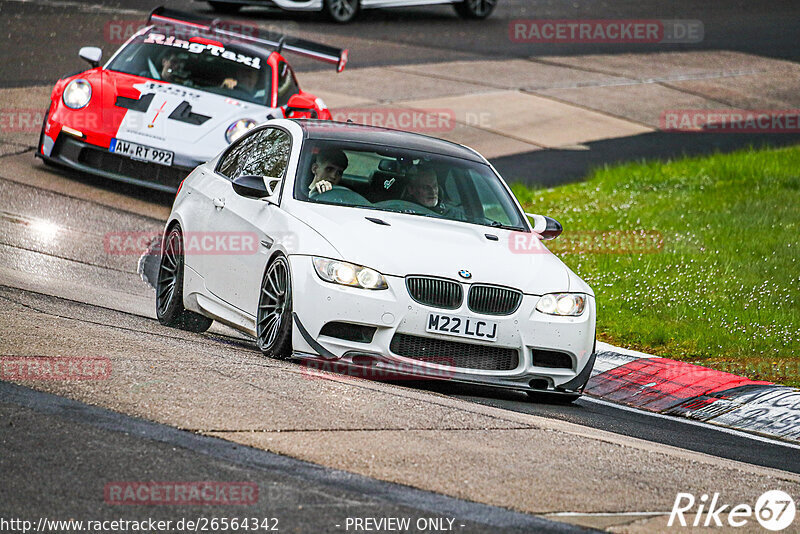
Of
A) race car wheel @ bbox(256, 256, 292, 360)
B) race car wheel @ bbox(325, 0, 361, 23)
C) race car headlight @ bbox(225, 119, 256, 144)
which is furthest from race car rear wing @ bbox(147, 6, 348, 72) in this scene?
race car wheel @ bbox(325, 0, 361, 23)

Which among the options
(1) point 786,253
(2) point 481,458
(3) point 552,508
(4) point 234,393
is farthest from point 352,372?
(1) point 786,253

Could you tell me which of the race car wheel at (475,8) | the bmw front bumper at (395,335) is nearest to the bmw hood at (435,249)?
the bmw front bumper at (395,335)

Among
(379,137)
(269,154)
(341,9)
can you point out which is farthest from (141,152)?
(341,9)

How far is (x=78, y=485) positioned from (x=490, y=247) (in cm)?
372

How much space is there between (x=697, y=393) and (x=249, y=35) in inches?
303

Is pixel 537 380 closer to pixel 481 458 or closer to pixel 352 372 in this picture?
pixel 352 372

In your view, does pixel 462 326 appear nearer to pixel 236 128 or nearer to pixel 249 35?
pixel 236 128

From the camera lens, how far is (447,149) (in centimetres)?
927

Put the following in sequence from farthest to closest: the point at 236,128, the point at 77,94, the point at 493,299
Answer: the point at 77,94 < the point at 236,128 < the point at 493,299

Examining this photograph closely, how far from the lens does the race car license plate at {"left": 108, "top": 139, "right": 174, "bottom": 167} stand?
1273 cm

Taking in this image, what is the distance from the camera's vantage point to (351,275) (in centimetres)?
750

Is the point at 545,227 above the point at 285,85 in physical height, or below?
below

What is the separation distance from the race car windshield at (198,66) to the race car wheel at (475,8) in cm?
1426

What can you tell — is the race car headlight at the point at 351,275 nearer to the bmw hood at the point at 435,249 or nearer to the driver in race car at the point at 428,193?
the bmw hood at the point at 435,249
